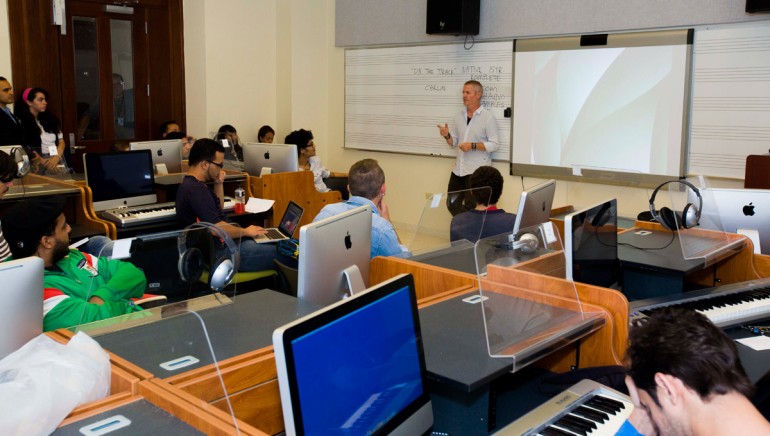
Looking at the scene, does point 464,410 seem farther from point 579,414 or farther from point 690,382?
point 690,382

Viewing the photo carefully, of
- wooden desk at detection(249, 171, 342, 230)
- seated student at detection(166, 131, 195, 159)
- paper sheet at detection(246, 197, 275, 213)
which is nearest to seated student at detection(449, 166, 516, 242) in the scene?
paper sheet at detection(246, 197, 275, 213)

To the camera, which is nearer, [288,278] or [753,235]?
[288,278]

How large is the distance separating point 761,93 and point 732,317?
323cm

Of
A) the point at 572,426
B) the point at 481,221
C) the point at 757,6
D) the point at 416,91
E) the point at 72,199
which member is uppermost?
the point at 757,6

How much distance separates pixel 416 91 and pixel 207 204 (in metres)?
3.61

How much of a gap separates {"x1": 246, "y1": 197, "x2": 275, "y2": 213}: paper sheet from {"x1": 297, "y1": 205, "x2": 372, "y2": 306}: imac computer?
10.1 ft

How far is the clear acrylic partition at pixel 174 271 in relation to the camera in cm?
223

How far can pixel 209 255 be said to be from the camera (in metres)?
2.28

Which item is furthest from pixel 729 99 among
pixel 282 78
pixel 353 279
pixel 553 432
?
pixel 282 78

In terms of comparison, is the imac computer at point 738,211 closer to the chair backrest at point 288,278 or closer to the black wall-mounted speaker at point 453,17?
the chair backrest at point 288,278

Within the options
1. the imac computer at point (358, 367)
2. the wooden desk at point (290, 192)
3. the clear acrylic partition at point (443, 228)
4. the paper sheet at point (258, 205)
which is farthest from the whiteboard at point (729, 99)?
the imac computer at point (358, 367)

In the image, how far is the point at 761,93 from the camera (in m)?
5.50

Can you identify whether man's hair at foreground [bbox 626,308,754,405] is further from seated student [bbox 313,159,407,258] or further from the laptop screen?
the laptop screen

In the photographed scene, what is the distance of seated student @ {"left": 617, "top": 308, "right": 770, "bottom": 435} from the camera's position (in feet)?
4.63
